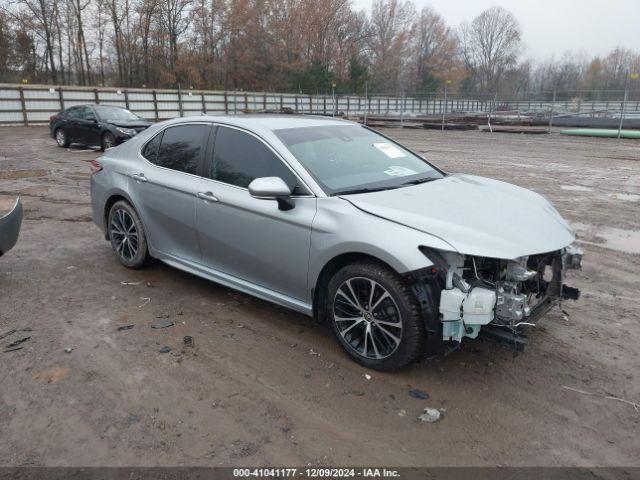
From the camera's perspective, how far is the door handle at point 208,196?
4.29m

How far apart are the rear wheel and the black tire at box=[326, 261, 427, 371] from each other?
671 inches

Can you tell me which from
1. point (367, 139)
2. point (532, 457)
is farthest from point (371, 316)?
point (367, 139)

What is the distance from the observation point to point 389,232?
3.29 meters

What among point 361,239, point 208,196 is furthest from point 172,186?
point 361,239

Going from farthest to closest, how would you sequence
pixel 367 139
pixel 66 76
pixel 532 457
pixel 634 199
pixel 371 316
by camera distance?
pixel 66 76
pixel 634 199
pixel 367 139
pixel 371 316
pixel 532 457

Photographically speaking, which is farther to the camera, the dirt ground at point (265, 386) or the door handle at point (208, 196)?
the door handle at point (208, 196)

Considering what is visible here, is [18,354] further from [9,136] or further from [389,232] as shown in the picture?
[9,136]

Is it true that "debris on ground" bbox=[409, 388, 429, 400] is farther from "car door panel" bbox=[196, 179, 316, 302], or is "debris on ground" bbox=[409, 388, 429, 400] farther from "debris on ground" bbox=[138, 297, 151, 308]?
"debris on ground" bbox=[138, 297, 151, 308]

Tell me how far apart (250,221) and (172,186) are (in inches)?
43.2

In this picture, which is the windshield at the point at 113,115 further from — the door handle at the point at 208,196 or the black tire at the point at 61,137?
the door handle at the point at 208,196

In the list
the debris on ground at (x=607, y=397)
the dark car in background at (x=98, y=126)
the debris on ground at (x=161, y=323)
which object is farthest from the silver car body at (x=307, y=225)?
the dark car in background at (x=98, y=126)

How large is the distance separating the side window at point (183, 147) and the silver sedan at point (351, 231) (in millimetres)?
14

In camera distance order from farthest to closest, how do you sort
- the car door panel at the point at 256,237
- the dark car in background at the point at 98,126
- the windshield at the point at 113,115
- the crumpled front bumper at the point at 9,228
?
1. the windshield at the point at 113,115
2. the dark car in background at the point at 98,126
3. the crumpled front bumper at the point at 9,228
4. the car door panel at the point at 256,237

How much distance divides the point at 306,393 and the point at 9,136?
79.7 feet
